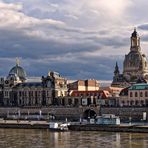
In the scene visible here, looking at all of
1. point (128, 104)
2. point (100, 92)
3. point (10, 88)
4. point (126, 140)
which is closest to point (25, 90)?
point (10, 88)

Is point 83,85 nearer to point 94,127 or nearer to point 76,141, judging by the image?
point 94,127

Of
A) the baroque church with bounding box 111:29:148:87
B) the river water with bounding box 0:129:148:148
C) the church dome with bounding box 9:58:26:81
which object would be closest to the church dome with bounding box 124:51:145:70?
the baroque church with bounding box 111:29:148:87

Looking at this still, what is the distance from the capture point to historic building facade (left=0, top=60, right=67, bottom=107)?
137 m

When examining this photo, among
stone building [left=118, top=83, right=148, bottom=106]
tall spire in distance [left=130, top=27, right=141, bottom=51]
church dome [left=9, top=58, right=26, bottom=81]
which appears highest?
tall spire in distance [left=130, top=27, right=141, bottom=51]

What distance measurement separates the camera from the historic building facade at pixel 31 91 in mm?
137375

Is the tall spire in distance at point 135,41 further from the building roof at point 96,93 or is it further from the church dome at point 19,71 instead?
the church dome at point 19,71

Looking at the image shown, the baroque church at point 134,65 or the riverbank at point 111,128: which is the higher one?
Result: the baroque church at point 134,65

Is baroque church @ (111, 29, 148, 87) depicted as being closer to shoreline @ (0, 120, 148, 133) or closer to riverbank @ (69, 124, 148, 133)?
shoreline @ (0, 120, 148, 133)

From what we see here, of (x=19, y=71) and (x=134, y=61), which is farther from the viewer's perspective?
(x=19, y=71)

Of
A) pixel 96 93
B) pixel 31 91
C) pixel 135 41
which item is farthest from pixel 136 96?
pixel 135 41

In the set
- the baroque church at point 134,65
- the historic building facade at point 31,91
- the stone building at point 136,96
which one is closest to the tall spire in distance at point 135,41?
the baroque church at point 134,65

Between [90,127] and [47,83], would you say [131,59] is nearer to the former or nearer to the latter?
[47,83]

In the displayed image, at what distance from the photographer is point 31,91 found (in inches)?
5477

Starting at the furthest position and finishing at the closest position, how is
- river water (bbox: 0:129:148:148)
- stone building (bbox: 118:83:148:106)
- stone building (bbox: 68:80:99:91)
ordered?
stone building (bbox: 68:80:99:91) → stone building (bbox: 118:83:148:106) → river water (bbox: 0:129:148:148)
